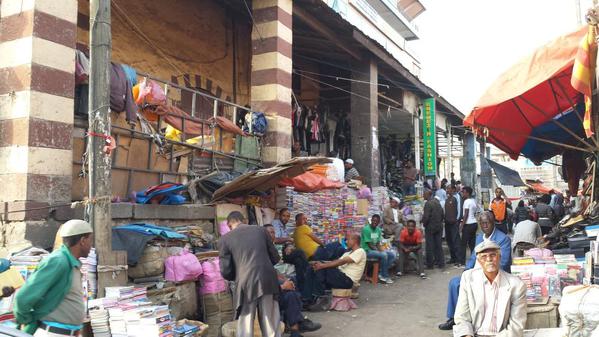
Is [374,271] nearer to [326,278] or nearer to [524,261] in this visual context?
[326,278]

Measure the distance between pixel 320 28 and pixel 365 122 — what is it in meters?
3.25

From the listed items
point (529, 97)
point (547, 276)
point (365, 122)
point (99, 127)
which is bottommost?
point (547, 276)

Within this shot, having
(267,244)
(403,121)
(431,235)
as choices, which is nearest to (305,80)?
(403,121)

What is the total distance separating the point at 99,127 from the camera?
17.6 feet

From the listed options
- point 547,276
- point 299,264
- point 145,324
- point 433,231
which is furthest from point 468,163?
point 145,324

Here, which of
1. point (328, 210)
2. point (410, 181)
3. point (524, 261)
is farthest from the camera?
point (410, 181)

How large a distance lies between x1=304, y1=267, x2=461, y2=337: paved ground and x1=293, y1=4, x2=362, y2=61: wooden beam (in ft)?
20.5

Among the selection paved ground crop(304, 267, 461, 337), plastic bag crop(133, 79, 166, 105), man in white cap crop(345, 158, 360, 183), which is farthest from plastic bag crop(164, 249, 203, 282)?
man in white cap crop(345, 158, 360, 183)

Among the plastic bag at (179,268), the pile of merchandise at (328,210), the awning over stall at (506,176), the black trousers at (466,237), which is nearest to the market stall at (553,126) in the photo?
the black trousers at (466,237)

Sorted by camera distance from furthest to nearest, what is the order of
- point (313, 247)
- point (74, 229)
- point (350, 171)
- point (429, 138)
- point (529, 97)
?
point (429, 138) → point (350, 171) → point (313, 247) → point (529, 97) → point (74, 229)

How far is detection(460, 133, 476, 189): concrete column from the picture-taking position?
2342cm

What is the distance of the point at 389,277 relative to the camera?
1096cm

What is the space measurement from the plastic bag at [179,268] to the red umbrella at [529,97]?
4453 mm

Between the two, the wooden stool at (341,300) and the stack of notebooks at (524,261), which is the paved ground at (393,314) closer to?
the wooden stool at (341,300)
